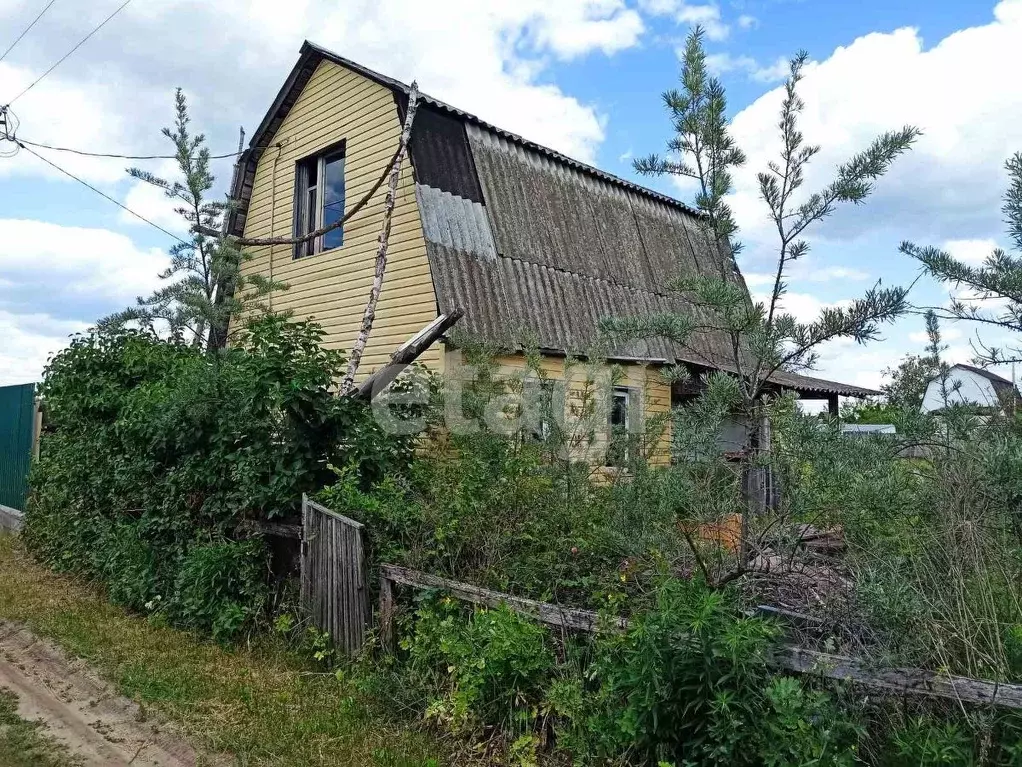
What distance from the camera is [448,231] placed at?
998 cm

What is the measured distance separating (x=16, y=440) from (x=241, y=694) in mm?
9447

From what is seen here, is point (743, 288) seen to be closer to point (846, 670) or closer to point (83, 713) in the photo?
point (846, 670)

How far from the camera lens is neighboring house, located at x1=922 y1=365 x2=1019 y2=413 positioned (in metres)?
3.44

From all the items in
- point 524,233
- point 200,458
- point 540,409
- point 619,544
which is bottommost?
point 619,544

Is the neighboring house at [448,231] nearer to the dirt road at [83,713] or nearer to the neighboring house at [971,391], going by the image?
the neighboring house at [971,391]

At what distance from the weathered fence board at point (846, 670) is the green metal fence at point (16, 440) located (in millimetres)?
10112

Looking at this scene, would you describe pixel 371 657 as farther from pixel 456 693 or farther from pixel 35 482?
pixel 35 482

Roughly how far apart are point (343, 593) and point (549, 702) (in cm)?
209

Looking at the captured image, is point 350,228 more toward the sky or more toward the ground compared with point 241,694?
more toward the sky

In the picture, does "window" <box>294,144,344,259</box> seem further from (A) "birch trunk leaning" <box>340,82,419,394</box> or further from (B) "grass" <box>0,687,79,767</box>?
(B) "grass" <box>0,687,79,767</box>

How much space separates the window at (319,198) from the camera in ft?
38.9

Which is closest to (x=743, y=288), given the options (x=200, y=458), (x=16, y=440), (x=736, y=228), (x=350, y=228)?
(x=736, y=228)

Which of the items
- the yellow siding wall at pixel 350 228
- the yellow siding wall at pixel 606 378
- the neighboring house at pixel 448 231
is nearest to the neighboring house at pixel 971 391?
the yellow siding wall at pixel 606 378

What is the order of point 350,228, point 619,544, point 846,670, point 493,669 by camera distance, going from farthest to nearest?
point 350,228 < point 619,544 < point 493,669 < point 846,670
